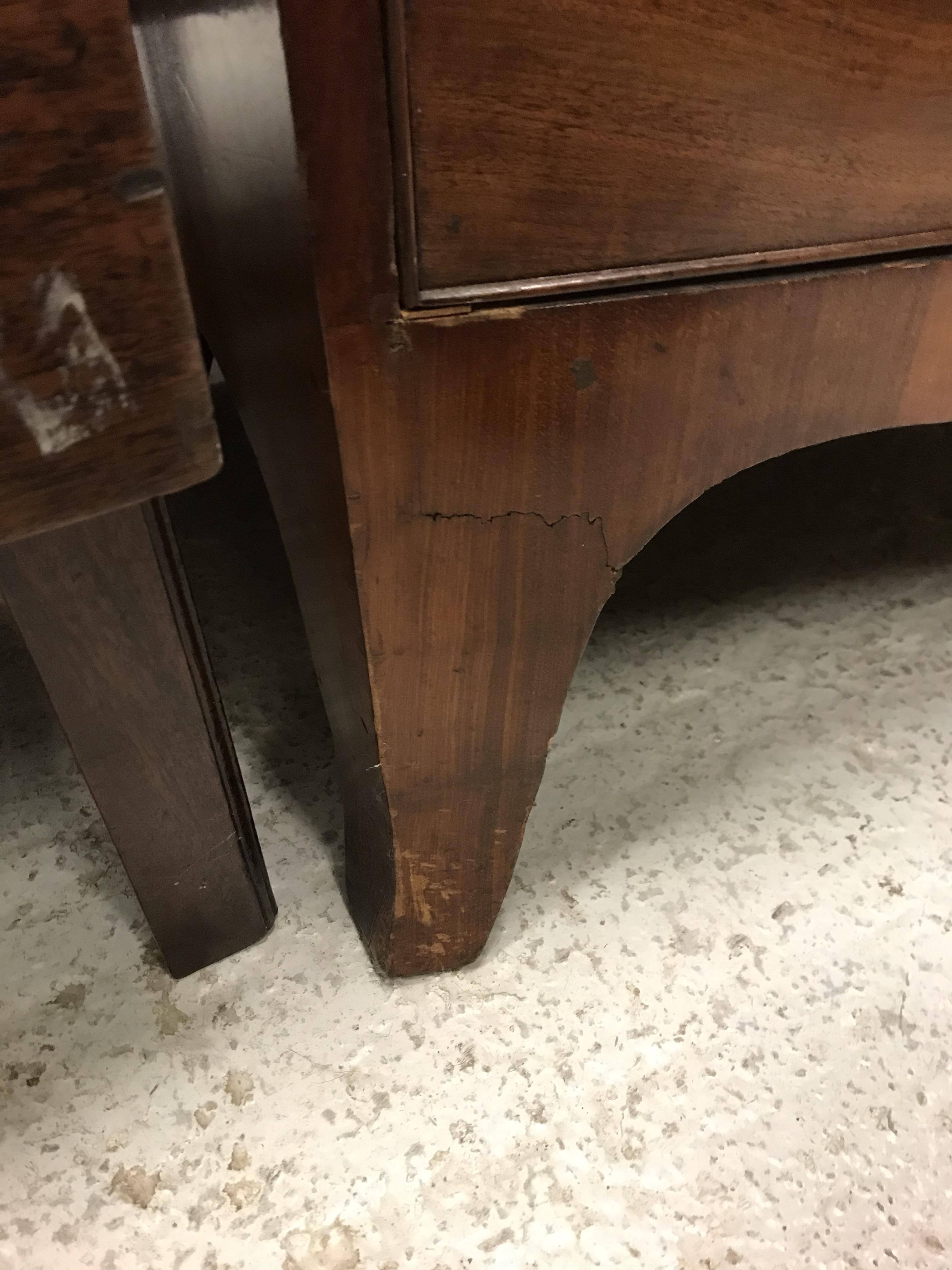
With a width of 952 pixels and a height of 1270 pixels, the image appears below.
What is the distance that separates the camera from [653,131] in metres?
0.34

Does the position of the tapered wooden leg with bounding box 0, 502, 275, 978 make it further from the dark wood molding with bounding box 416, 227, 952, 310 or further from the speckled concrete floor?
the dark wood molding with bounding box 416, 227, 952, 310

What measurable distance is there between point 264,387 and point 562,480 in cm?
16

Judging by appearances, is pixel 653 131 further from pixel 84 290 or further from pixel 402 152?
pixel 84 290

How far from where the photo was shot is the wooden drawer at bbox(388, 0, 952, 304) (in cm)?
30

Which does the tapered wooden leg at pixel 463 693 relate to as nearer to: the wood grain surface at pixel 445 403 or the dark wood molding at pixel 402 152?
the wood grain surface at pixel 445 403

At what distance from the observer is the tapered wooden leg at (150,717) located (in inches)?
17.0

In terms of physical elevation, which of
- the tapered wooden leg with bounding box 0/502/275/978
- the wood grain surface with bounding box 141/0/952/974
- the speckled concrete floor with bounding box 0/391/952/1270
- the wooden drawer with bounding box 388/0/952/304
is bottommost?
the speckled concrete floor with bounding box 0/391/952/1270

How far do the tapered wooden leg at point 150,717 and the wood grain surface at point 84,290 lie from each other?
0.35 feet

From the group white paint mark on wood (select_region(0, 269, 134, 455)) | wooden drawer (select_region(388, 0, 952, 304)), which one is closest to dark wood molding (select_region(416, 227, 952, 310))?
wooden drawer (select_region(388, 0, 952, 304))

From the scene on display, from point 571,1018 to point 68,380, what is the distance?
476mm

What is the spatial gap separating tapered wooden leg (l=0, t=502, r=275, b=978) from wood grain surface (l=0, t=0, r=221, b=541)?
0.11 metres

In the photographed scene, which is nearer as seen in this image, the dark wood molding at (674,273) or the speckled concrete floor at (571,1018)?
the dark wood molding at (674,273)

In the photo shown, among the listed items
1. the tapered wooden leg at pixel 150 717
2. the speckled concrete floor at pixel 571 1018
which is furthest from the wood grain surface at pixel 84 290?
the speckled concrete floor at pixel 571 1018

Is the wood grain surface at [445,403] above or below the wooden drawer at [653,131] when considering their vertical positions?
below
